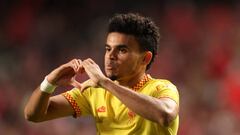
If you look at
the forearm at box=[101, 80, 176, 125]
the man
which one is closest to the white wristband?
the man

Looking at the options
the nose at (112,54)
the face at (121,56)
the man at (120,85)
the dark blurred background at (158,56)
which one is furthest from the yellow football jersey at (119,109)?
the dark blurred background at (158,56)

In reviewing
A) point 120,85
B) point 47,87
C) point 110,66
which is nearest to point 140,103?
point 120,85

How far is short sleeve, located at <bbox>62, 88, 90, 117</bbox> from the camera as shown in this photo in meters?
2.67

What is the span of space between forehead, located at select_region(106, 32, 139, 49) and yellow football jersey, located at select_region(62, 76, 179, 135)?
0.59ft

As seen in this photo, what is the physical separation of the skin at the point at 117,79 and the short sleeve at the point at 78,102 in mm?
20

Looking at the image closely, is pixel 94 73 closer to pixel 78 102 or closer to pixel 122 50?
pixel 122 50

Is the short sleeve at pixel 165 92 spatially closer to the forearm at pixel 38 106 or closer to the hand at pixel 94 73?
the hand at pixel 94 73

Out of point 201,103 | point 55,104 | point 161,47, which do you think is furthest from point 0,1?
point 55,104

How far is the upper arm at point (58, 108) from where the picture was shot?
2.65 meters

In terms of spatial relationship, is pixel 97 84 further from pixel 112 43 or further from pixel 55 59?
pixel 55 59

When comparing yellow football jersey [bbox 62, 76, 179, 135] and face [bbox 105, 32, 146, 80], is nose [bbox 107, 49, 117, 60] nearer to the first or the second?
face [bbox 105, 32, 146, 80]

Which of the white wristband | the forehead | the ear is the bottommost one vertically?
the white wristband

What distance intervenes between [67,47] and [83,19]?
0.26 meters

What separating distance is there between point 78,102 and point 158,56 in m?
1.75
